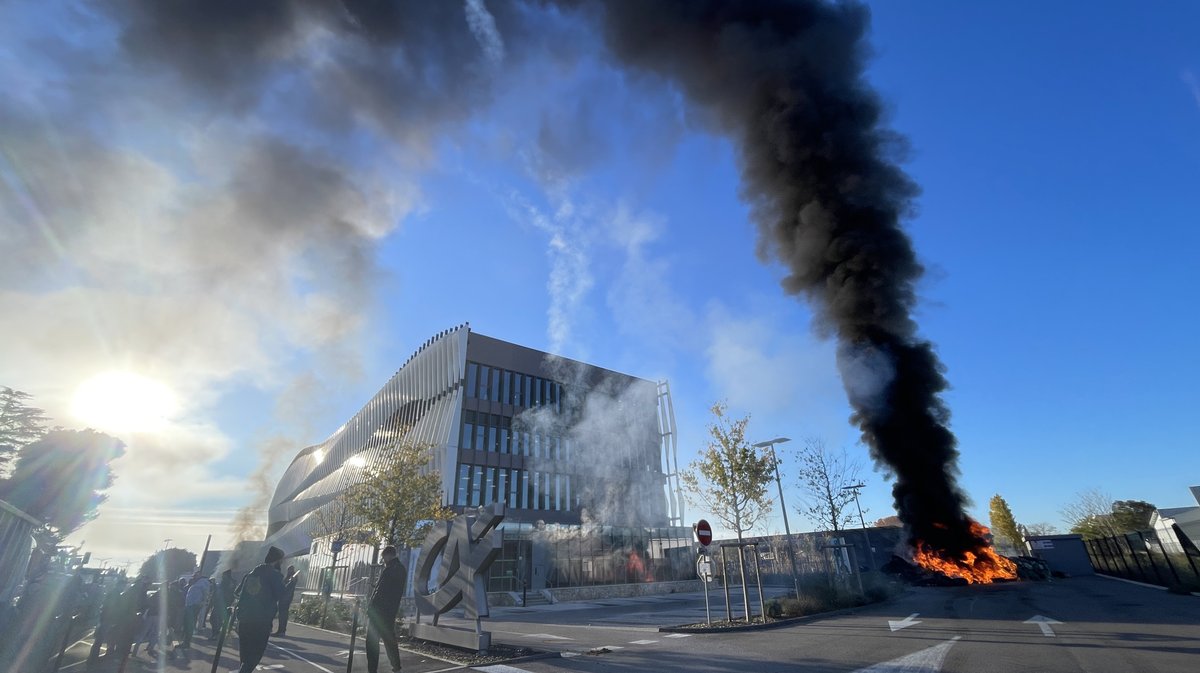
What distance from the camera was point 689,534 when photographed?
3609 centimetres

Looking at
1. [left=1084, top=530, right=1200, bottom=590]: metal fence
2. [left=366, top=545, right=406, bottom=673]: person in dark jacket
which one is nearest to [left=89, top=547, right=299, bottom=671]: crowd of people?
[left=366, top=545, right=406, bottom=673]: person in dark jacket

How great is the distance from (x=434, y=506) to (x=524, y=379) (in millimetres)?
22061

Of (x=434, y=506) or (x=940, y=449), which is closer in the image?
(x=434, y=506)

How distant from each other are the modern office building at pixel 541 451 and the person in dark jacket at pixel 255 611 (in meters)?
23.5

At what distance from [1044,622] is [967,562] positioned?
15089 mm

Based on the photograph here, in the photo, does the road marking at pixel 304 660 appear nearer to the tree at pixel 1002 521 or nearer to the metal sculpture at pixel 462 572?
the metal sculpture at pixel 462 572

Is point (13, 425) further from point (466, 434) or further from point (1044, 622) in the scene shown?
point (1044, 622)

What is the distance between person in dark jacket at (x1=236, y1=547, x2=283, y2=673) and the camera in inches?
244

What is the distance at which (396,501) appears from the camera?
16688 mm

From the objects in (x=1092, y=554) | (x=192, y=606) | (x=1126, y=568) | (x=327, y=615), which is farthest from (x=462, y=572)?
(x=1092, y=554)

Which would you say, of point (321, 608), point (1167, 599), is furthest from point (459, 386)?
point (1167, 599)

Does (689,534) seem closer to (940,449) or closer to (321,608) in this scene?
(940,449)

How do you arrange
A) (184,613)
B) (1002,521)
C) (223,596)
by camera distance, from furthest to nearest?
(1002,521), (184,613), (223,596)

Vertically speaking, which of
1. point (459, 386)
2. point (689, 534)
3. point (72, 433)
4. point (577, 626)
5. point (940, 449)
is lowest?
point (577, 626)
